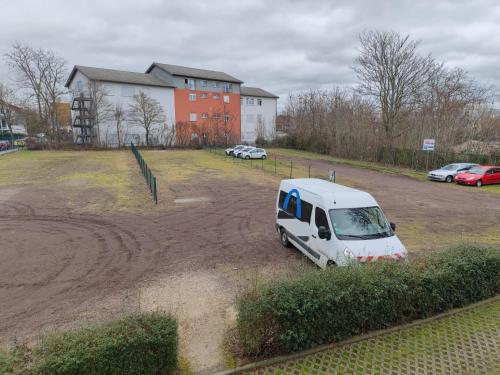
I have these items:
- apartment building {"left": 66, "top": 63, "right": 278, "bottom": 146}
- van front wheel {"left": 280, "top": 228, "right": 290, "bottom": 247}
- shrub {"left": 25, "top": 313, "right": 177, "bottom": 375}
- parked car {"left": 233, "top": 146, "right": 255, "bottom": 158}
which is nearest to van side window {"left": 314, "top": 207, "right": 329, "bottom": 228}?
van front wheel {"left": 280, "top": 228, "right": 290, "bottom": 247}

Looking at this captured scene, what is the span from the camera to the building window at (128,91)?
157ft

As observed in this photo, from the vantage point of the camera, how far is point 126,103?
48188mm

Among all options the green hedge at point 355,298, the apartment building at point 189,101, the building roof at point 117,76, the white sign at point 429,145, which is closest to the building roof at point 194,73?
the apartment building at point 189,101

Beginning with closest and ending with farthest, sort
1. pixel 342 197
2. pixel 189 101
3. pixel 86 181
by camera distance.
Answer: pixel 342 197, pixel 86 181, pixel 189 101

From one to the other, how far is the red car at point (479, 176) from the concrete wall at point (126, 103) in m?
41.3

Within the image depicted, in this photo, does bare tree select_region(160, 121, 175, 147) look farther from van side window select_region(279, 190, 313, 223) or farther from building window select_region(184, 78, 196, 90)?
van side window select_region(279, 190, 313, 223)

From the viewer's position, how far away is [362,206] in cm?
803

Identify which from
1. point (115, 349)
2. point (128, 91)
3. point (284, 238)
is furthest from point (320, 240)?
point (128, 91)

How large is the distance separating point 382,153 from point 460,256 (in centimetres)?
3114

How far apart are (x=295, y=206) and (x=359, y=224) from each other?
2053 mm

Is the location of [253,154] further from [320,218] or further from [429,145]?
[320,218]

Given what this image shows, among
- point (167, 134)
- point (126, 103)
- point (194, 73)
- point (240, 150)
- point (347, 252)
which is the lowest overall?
point (347, 252)

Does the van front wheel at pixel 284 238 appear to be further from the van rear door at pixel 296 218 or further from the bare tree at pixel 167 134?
the bare tree at pixel 167 134

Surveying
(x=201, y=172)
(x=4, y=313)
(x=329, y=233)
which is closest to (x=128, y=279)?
(x=4, y=313)
